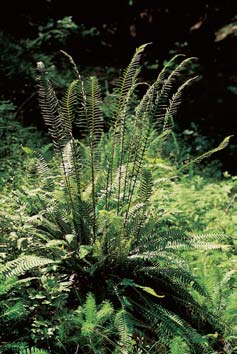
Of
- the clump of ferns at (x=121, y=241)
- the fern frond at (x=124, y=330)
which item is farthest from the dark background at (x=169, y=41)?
the fern frond at (x=124, y=330)

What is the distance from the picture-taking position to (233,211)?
4.73 meters

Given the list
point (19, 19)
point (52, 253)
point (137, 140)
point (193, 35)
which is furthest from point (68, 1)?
point (52, 253)

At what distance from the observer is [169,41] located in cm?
743

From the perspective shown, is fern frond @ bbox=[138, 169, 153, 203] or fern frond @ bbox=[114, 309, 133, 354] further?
fern frond @ bbox=[138, 169, 153, 203]

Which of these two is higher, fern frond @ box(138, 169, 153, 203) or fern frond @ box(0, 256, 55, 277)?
fern frond @ box(138, 169, 153, 203)

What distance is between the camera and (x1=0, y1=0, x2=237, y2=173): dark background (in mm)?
6734

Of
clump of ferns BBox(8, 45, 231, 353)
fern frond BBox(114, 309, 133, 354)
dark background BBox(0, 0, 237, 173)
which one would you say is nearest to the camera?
fern frond BBox(114, 309, 133, 354)

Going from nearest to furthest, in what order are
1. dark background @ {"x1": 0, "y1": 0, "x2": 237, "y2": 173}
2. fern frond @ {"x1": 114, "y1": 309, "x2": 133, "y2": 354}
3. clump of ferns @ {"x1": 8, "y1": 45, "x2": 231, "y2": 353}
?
fern frond @ {"x1": 114, "y1": 309, "x2": 133, "y2": 354}, clump of ferns @ {"x1": 8, "y1": 45, "x2": 231, "y2": 353}, dark background @ {"x1": 0, "y1": 0, "x2": 237, "y2": 173}

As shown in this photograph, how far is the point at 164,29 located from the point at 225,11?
0.87 meters

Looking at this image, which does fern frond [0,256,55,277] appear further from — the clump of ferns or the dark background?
the dark background

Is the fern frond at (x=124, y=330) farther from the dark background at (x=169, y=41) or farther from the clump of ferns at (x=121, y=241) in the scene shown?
the dark background at (x=169, y=41)

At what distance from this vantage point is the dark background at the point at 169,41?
6.73m

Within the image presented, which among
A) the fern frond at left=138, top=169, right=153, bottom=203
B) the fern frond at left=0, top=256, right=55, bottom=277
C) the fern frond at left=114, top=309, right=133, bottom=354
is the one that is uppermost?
the fern frond at left=138, top=169, right=153, bottom=203

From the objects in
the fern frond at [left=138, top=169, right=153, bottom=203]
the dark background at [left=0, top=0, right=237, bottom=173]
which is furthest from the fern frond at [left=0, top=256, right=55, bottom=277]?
the dark background at [left=0, top=0, right=237, bottom=173]
